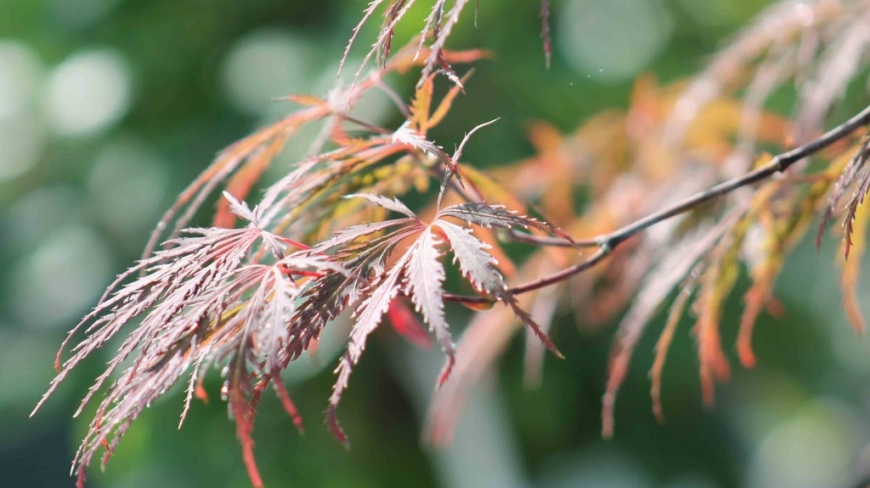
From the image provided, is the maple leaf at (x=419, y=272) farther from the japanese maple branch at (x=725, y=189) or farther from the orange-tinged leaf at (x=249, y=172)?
the orange-tinged leaf at (x=249, y=172)

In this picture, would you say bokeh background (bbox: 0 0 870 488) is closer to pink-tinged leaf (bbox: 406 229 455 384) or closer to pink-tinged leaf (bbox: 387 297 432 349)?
pink-tinged leaf (bbox: 387 297 432 349)

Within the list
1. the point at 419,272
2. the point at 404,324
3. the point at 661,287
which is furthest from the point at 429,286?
the point at 661,287

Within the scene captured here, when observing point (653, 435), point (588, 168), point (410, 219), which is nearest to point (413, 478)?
point (653, 435)

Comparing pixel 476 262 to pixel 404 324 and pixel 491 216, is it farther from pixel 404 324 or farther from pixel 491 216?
pixel 404 324

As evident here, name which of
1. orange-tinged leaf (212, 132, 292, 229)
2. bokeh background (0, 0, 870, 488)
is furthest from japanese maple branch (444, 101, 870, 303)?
bokeh background (0, 0, 870, 488)

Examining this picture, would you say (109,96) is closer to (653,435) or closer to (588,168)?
(588,168)
